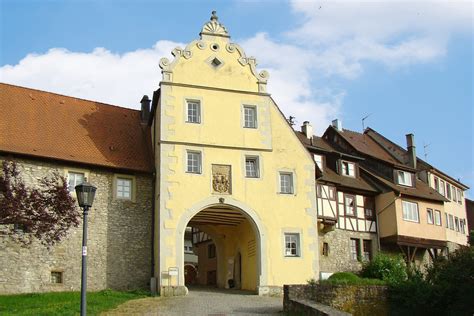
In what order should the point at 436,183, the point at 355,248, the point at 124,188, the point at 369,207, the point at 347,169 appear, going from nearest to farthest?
the point at 124,188, the point at 355,248, the point at 369,207, the point at 347,169, the point at 436,183

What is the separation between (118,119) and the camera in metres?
34.9

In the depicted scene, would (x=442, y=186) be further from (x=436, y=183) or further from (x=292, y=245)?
(x=292, y=245)

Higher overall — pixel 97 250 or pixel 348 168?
pixel 348 168

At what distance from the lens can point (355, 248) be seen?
135 ft

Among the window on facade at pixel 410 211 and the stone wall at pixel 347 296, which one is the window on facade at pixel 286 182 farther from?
the window on facade at pixel 410 211

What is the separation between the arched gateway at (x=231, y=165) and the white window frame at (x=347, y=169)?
32.5ft

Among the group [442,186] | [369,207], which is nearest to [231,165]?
[369,207]

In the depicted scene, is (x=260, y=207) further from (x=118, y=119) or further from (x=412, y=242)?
(x=412, y=242)

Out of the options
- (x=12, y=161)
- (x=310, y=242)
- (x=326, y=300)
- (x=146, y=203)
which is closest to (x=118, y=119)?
(x=146, y=203)

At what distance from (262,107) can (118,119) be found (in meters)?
7.41

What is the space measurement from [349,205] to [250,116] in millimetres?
11305

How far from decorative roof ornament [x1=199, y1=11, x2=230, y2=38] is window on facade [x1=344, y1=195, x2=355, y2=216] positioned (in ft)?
43.9

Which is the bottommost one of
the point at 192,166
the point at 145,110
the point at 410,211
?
the point at 410,211

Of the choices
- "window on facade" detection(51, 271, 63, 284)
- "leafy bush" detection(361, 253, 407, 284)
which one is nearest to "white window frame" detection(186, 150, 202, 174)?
"window on facade" detection(51, 271, 63, 284)
